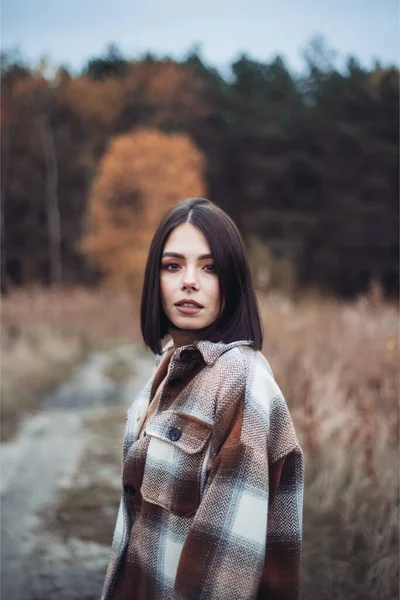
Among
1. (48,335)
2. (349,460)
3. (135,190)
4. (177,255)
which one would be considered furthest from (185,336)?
(135,190)

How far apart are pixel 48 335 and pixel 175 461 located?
24.8 feet

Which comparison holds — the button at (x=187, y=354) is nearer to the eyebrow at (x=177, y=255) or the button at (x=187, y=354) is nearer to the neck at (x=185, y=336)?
the neck at (x=185, y=336)

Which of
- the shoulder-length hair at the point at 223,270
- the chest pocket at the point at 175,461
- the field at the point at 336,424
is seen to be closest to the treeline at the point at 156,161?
the field at the point at 336,424

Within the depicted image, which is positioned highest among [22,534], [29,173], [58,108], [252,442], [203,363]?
[58,108]

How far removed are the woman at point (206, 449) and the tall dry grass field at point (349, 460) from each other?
3.92 ft

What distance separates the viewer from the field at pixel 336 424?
2398 mm

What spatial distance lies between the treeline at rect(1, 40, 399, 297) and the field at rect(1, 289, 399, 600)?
7782 millimetres

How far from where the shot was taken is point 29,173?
18.3 meters

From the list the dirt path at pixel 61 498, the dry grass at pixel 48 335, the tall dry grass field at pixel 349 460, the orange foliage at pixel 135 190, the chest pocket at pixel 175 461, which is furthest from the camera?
the orange foliage at pixel 135 190

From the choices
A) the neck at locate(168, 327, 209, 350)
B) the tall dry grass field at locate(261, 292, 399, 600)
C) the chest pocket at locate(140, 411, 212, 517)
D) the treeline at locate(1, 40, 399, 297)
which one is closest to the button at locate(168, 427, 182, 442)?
the chest pocket at locate(140, 411, 212, 517)

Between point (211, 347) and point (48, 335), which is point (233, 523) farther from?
point (48, 335)

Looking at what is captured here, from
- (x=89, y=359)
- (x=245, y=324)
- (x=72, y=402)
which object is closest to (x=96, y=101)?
(x=89, y=359)

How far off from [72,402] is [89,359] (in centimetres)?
279

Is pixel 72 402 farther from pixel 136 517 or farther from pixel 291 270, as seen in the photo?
pixel 291 270
